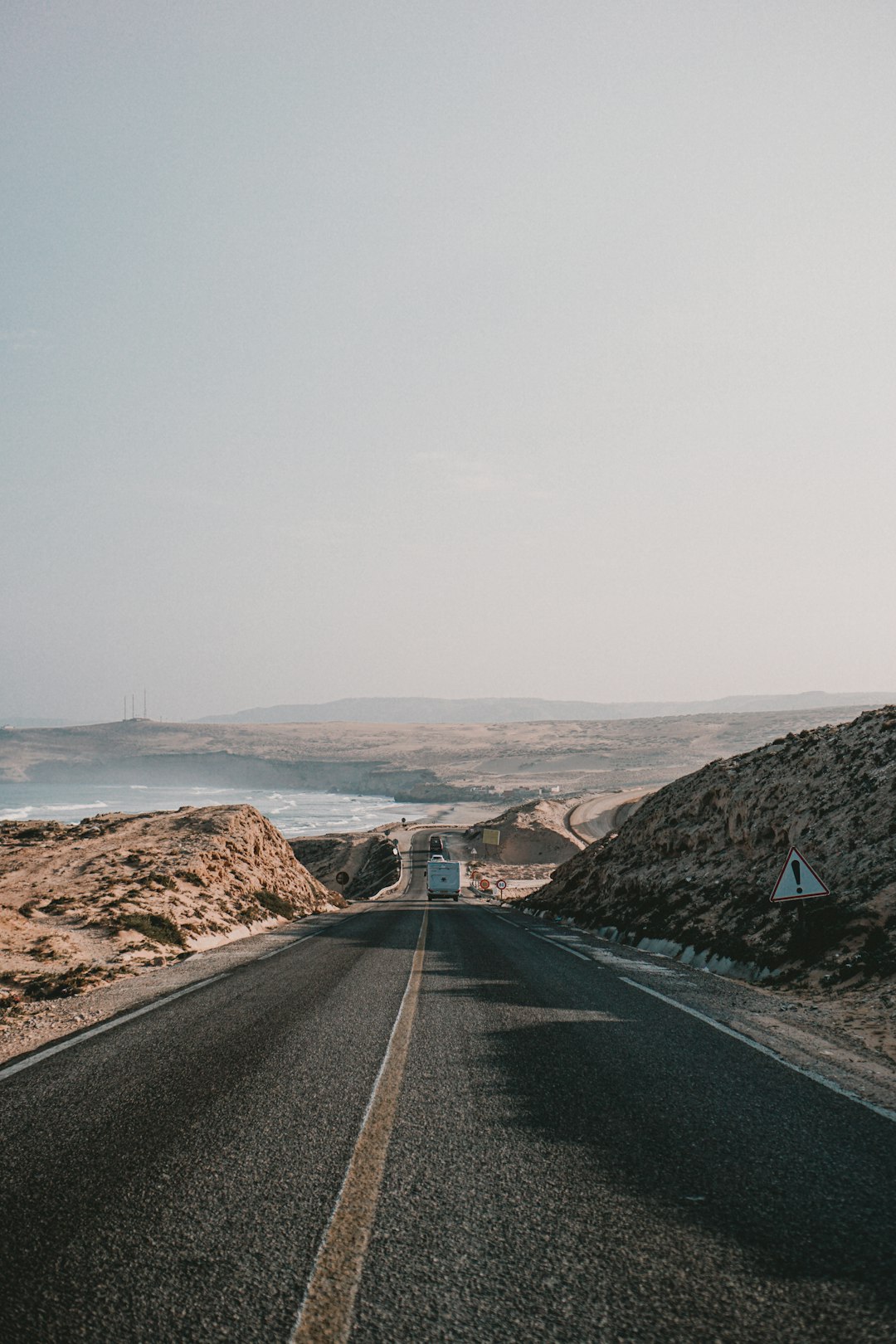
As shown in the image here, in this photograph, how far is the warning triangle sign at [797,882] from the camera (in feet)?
45.3

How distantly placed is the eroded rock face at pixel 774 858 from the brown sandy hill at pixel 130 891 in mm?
13309

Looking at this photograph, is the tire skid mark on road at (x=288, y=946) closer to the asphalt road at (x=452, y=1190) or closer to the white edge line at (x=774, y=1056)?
the asphalt road at (x=452, y=1190)

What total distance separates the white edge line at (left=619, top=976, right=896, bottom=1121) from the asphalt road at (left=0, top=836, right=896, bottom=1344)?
161 mm

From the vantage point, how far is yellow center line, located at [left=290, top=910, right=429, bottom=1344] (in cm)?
314

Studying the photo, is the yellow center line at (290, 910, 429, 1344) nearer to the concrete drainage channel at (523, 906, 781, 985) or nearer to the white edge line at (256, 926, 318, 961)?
the concrete drainage channel at (523, 906, 781, 985)

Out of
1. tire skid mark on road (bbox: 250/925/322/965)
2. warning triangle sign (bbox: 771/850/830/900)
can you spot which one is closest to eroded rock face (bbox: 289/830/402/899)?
tire skid mark on road (bbox: 250/925/322/965)

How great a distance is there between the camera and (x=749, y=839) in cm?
2312

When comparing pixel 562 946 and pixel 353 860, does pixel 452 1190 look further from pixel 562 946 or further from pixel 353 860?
pixel 353 860

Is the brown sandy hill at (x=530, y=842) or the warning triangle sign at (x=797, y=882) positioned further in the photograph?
the brown sandy hill at (x=530, y=842)

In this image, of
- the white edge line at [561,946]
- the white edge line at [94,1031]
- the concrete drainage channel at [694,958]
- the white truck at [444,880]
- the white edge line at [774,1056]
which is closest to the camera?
the white edge line at [774,1056]

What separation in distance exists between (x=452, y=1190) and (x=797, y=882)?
11621 millimetres

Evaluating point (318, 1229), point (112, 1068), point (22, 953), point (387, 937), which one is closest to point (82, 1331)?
point (318, 1229)

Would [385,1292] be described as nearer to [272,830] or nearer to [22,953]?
[22,953]

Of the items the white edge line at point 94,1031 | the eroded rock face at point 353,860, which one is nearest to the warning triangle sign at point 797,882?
the white edge line at point 94,1031
